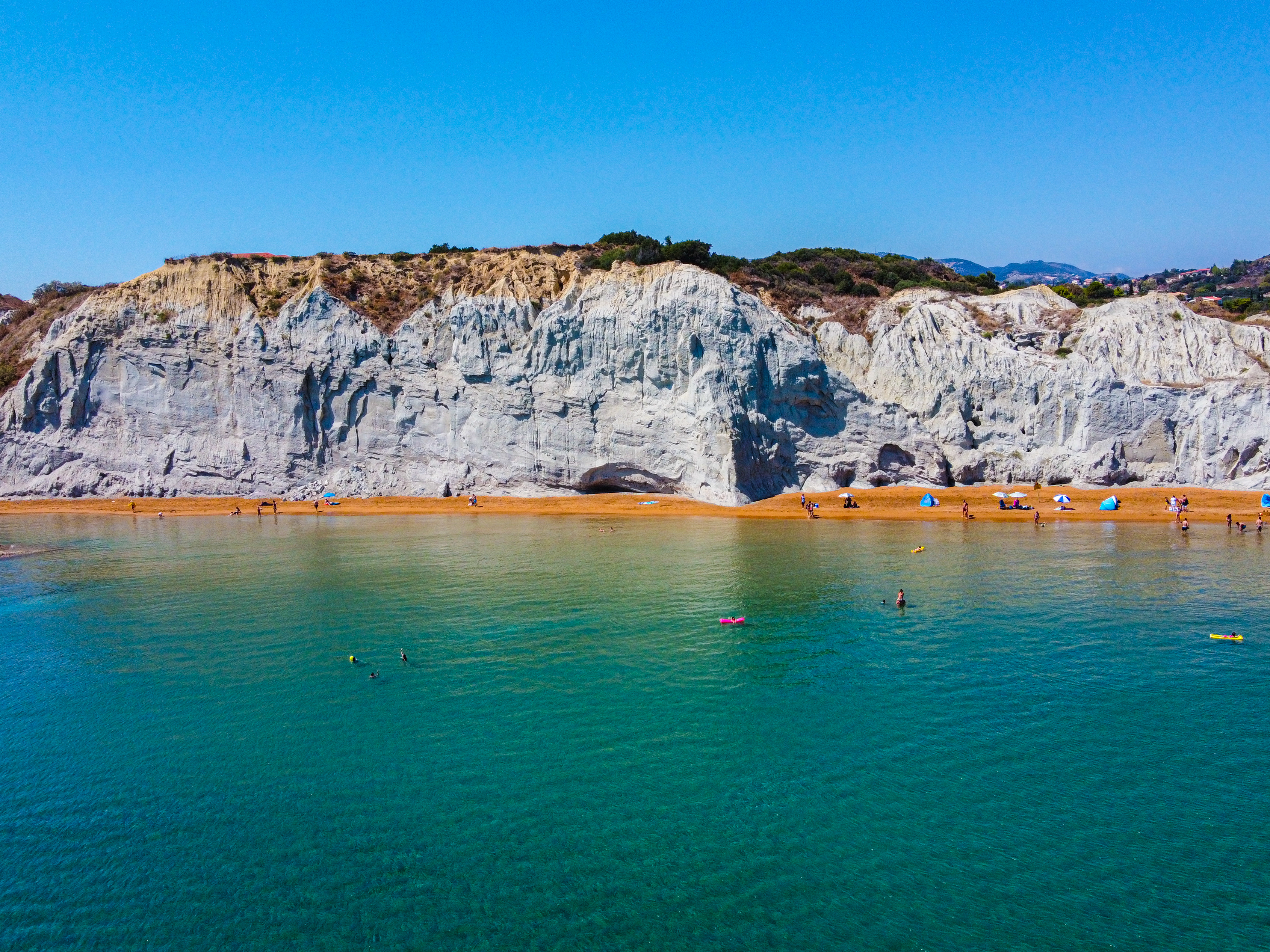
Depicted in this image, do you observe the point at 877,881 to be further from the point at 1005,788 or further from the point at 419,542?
the point at 419,542

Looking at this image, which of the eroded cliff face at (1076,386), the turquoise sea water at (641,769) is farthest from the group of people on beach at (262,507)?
the eroded cliff face at (1076,386)

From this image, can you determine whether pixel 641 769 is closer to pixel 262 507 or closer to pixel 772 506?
pixel 772 506

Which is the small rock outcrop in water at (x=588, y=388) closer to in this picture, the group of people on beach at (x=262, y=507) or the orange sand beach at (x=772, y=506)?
the group of people on beach at (x=262, y=507)

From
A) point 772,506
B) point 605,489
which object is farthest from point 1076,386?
point 605,489

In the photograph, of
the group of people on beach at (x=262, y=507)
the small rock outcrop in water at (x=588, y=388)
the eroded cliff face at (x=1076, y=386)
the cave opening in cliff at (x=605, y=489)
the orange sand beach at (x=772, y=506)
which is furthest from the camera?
the cave opening in cliff at (x=605, y=489)

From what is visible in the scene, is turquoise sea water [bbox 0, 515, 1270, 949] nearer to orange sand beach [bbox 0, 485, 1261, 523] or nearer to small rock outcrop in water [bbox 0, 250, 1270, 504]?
orange sand beach [bbox 0, 485, 1261, 523]
